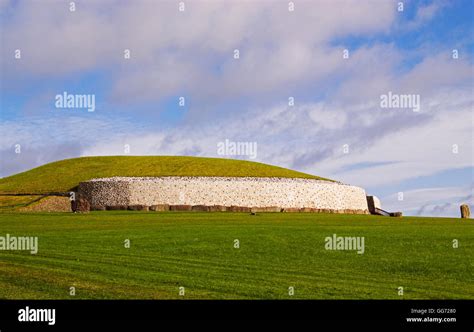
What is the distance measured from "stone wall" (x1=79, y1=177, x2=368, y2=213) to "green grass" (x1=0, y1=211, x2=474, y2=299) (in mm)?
27163

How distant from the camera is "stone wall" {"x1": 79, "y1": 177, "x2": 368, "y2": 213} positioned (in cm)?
6250

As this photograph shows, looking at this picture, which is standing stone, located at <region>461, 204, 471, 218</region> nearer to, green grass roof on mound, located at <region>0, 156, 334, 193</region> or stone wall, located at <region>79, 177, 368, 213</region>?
stone wall, located at <region>79, 177, 368, 213</region>

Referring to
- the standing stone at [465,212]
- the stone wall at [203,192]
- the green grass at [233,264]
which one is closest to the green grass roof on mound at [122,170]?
the stone wall at [203,192]

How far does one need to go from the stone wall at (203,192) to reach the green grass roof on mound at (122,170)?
3.58m

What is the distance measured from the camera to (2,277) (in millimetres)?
19234

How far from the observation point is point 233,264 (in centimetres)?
2258

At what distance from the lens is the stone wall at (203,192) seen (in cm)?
6250

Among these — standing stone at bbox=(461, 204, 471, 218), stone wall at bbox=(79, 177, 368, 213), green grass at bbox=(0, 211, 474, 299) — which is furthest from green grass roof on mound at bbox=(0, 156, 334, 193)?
green grass at bbox=(0, 211, 474, 299)

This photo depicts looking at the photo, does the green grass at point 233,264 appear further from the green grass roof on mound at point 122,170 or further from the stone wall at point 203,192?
the green grass roof on mound at point 122,170

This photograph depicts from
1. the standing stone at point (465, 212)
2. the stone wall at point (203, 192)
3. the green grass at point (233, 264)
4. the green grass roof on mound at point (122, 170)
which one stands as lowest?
the green grass at point (233, 264)

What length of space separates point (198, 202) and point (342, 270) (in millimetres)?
41267

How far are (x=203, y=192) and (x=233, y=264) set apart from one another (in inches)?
1596
